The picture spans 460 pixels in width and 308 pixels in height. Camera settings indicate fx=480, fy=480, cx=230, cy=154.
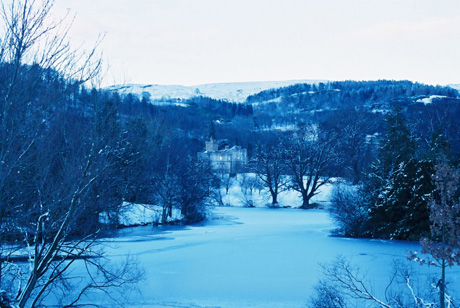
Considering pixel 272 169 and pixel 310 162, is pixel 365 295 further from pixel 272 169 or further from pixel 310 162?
pixel 272 169

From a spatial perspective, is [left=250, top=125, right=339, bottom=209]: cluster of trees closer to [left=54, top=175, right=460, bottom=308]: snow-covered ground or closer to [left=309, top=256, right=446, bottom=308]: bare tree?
[left=54, top=175, right=460, bottom=308]: snow-covered ground

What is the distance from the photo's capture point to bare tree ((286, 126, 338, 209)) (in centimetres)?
3888

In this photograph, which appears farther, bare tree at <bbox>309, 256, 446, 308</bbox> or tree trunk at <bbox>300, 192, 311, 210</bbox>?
tree trunk at <bbox>300, 192, 311, 210</bbox>

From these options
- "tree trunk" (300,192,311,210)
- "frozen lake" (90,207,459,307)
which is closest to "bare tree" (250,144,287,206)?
"tree trunk" (300,192,311,210)

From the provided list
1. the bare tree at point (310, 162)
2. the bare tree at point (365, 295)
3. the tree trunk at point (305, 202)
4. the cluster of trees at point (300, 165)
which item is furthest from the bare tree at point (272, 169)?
the bare tree at point (365, 295)

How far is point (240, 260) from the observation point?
15.6 metres

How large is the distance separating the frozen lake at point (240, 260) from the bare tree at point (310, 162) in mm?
12588

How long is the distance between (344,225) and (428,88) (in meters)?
101

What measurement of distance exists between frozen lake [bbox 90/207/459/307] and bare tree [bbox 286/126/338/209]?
12.6m

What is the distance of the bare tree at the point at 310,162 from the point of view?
38875 mm

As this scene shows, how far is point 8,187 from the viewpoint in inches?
235

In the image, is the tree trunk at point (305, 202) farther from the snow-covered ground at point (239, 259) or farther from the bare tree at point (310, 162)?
the snow-covered ground at point (239, 259)

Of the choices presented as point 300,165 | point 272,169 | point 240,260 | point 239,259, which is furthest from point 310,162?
point 240,260

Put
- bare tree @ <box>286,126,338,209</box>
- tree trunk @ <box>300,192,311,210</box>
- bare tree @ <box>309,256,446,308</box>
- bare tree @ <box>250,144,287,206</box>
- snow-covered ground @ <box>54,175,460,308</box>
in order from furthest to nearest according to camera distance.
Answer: bare tree @ <box>250,144,287,206</box>, bare tree @ <box>286,126,338,209</box>, tree trunk @ <box>300,192,311,210</box>, snow-covered ground @ <box>54,175,460,308</box>, bare tree @ <box>309,256,446,308</box>
